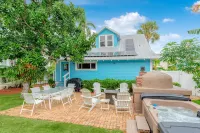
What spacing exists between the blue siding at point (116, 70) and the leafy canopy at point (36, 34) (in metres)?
4.74

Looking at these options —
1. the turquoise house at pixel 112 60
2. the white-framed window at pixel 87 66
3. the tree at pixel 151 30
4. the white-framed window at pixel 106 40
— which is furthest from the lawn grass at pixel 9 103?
the tree at pixel 151 30

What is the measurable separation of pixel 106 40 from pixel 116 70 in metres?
3.98

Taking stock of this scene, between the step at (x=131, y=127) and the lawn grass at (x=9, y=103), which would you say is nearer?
the step at (x=131, y=127)

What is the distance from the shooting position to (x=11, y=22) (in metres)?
A: 9.01

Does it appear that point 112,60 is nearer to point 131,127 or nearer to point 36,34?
point 36,34

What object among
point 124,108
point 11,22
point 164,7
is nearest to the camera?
point 124,108

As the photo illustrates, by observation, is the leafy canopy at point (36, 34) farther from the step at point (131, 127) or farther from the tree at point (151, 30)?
the tree at point (151, 30)

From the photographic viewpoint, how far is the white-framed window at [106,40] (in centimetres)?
1602

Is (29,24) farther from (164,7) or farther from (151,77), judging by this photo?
(164,7)

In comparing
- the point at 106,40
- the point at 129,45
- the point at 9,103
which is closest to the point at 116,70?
the point at 129,45

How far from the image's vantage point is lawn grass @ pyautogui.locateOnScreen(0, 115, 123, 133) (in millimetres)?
5203

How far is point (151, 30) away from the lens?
2950 centimetres

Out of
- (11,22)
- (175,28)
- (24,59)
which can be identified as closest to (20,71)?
(24,59)

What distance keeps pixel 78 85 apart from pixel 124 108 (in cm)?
730
